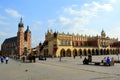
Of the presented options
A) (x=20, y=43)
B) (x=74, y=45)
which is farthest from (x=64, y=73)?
(x=20, y=43)

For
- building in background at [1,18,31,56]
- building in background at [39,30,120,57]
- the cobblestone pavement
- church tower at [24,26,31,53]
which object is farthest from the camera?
church tower at [24,26,31,53]

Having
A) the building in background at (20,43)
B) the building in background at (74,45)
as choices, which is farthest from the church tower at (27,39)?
the building in background at (74,45)

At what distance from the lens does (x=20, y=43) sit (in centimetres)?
11856

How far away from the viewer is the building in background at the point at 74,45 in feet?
260

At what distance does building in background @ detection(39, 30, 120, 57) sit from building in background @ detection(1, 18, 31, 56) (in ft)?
83.1

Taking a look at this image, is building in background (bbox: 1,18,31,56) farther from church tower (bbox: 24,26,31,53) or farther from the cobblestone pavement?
the cobblestone pavement

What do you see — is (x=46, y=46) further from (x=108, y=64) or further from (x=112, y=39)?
(x=108, y=64)

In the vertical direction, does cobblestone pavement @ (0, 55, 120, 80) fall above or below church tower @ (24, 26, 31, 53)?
below

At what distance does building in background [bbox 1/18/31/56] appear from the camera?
118625 mm

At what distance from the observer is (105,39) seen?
329ft

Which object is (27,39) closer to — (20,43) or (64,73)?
(20,43)

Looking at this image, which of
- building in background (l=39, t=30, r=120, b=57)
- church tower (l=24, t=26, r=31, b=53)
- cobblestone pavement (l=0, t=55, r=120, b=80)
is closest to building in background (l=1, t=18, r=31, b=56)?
church tower (l=24, t=26, r=31, b=53)

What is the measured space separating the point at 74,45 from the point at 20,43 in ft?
137

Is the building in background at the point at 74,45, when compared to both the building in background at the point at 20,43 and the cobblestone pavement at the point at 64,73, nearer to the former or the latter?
the building in background at the point at 20,43
